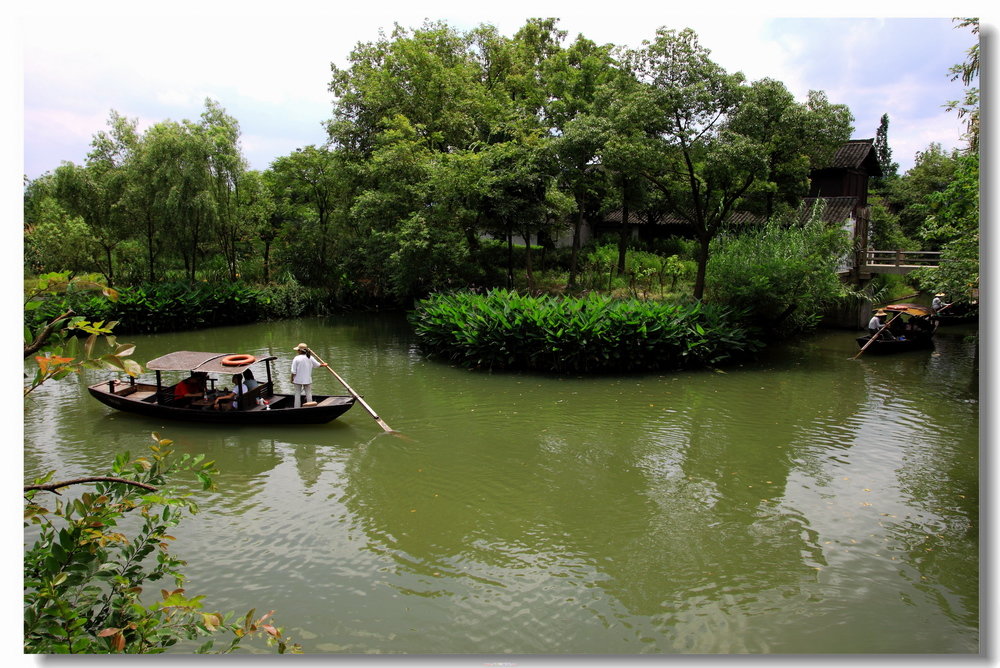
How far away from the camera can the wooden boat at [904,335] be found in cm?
1784

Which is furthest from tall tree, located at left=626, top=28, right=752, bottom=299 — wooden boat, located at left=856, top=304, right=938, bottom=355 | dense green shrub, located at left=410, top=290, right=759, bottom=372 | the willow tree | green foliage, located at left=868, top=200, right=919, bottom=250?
green foliage, located at left=868, top=200, right=919, bottom=250

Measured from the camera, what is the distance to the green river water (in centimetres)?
569

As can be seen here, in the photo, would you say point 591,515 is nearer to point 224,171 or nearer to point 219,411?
point 219,411

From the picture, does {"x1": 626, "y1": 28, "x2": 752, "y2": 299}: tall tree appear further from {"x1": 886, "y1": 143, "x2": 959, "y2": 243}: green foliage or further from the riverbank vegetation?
{"x1": 886, "y1": 143, "x2": 959, "y2": 243}: green foliage

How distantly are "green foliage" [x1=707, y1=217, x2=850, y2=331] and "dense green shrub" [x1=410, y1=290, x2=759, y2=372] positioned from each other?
1194 millimetres

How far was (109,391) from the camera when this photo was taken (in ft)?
38.8

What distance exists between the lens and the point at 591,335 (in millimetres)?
14781

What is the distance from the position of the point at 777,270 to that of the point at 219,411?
13.5 m

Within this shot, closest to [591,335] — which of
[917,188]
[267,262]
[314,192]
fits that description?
[314,192]

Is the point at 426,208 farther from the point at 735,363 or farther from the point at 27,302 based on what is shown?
the point at 27,302

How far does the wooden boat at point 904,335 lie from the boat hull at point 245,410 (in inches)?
564

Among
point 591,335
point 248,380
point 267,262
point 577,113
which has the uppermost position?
point 577,113

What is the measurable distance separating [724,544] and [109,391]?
10.7 meters

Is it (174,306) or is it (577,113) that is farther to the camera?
(174,306)
